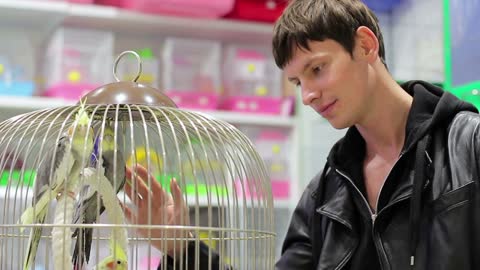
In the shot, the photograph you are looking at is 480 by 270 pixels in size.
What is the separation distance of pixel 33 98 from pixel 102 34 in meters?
0.29

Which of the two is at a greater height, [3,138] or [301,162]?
[3,138]

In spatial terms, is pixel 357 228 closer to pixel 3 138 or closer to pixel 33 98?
pixel 3 138

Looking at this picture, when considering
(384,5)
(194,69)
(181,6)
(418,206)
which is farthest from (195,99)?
(418,206)

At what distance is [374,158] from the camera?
127cm

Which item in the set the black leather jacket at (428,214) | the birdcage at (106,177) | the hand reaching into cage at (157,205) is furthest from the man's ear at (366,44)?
the hand reaching into cage at (157,205)

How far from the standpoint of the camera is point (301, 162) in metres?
2.25

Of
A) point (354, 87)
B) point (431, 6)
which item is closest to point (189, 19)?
point (431, 6)

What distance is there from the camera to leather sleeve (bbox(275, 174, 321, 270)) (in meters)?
1.27

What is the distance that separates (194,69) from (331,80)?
1.13 m

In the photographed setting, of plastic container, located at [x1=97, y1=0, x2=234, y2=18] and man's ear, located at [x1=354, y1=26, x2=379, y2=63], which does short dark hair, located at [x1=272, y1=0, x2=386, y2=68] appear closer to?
man's ear, located at [x1=354, y1=26, x2=379, y2=63]

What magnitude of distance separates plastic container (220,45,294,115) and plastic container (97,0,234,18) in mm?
141

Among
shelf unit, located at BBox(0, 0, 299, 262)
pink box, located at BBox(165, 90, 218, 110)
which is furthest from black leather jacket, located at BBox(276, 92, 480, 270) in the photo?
pink box, located at BBox(165, 90, 218, 110)

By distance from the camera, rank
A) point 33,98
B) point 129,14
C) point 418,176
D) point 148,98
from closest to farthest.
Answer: point 148,98, point 418,176, point 33,98, point 129,14

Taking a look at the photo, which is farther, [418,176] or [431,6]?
[431,6]
